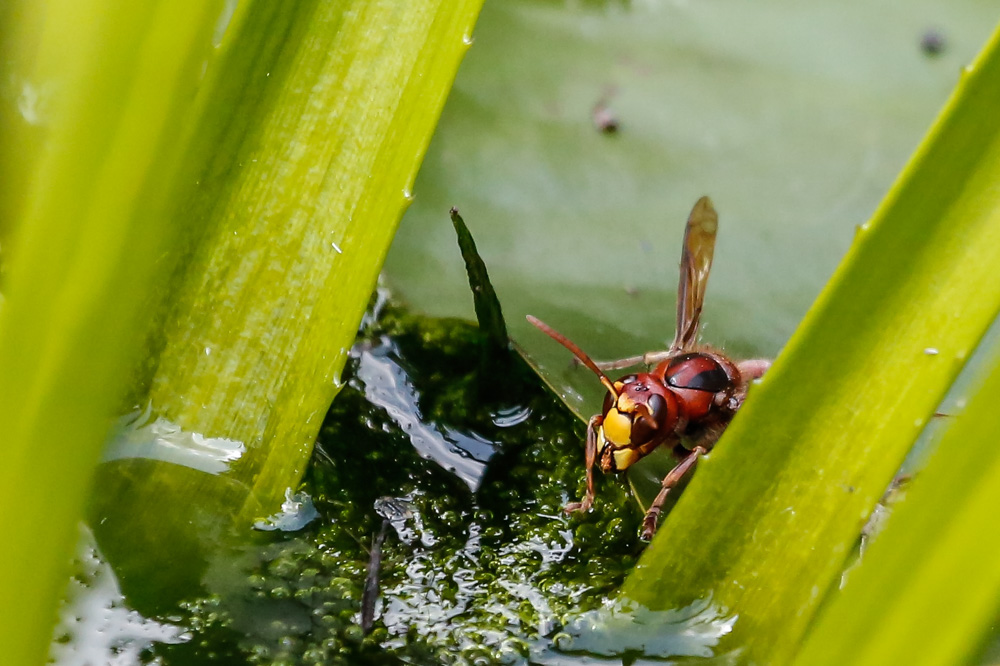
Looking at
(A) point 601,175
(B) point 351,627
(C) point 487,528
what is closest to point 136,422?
(B) point 351,627

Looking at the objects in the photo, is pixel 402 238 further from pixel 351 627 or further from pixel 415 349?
pixel 351 627

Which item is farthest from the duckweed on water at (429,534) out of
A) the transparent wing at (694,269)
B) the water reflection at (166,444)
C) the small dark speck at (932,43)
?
the small dark speck at (932,43)

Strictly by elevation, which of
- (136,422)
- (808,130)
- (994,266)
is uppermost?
(808,130)

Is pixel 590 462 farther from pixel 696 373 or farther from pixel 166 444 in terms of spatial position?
pixel 166 444

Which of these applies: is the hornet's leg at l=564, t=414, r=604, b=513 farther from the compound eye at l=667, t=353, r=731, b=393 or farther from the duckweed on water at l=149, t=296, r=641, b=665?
the compound eye at l=667, t=353, r=731, b=393

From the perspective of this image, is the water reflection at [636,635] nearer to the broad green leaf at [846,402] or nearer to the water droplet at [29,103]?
the broad green leaf at [846,402]
